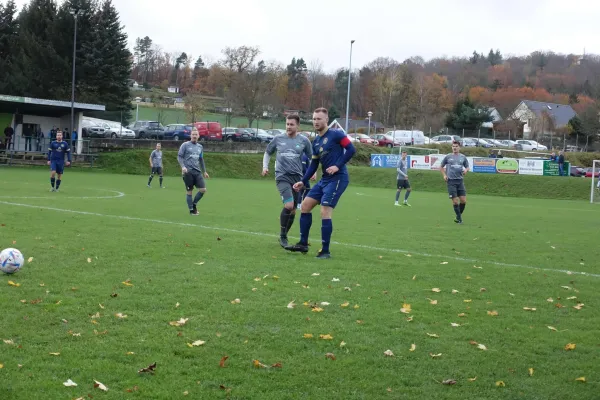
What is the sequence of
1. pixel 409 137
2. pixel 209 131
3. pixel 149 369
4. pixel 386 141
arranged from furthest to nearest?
pixel 409 137
pixel 386 141
pixel 209 131
pixel 149 369

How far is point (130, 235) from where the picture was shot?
11156 mm

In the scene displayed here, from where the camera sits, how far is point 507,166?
155 feet

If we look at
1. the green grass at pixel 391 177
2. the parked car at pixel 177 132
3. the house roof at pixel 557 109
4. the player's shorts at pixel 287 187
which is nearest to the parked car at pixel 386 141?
the green grass at pixel 391 177

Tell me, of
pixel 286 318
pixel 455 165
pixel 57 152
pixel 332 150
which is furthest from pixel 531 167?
pixel 286 318

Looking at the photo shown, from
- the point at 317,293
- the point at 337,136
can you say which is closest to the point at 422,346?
the point at 317,293

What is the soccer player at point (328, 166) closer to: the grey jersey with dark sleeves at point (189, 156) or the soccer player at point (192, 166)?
the soccer player at point (192, 166)

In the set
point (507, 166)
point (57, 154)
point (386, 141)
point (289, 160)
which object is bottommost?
point (57, 154)

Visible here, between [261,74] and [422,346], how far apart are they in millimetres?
77573

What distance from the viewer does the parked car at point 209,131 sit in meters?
54.4

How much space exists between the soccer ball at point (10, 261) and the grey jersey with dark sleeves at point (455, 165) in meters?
12.6

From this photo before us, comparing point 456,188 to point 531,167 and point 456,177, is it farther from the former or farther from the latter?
point 531,167

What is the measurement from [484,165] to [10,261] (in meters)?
44.4

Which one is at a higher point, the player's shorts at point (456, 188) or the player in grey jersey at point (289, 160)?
the player in grey jersey at point (289, 160)

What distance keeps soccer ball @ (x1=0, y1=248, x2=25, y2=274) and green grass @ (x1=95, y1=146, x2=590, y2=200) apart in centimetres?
3561
